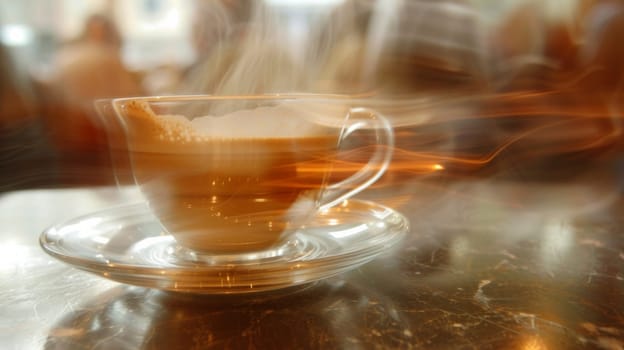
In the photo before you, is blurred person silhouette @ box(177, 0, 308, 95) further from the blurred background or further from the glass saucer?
the glass saucer

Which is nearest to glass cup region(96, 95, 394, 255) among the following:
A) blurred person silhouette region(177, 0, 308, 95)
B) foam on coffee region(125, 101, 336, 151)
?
foam on coffee region(125, 101, 336, 151)

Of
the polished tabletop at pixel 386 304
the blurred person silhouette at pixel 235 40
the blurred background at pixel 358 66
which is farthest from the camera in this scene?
the blurred person silhouette at pixel 235 40

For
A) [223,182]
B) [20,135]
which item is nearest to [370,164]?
[223,182]

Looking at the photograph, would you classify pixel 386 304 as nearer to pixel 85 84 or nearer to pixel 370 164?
pixel 370 164

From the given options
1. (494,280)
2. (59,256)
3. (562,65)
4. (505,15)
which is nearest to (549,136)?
(562,65)

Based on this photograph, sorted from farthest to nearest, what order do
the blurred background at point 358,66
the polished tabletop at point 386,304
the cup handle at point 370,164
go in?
the blurred background at point 358,66 < the cup handle at point 370,164 < the polished tabletop at point 386,304

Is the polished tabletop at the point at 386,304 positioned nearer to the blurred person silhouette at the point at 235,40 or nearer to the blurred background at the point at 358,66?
the blurred background at the point at 358,66

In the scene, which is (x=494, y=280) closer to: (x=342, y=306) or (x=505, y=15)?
(x=342, y=306)

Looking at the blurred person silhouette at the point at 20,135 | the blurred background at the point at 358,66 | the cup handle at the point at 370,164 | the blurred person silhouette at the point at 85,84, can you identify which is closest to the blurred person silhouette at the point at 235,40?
the blurred background at the point at 358,66
